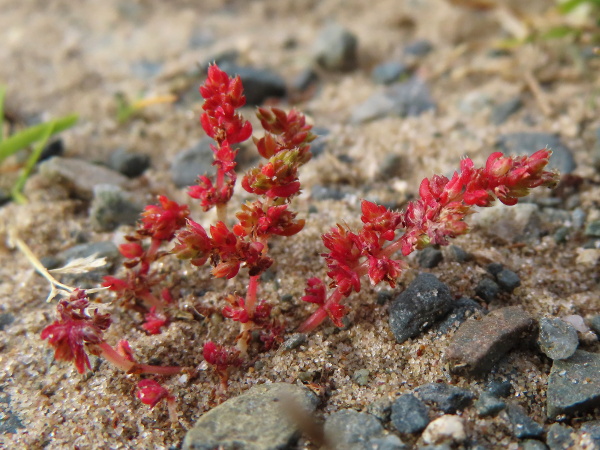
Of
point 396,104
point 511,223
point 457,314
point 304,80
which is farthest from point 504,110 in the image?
point 457,314

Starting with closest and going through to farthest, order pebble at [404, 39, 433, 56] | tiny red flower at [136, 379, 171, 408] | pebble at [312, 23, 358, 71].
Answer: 1. tiny red flower at [136, 379, 171, 408]
2. pebble at [312, 23, 358, 71]
3. pebble at [404, 39, 433, 56]

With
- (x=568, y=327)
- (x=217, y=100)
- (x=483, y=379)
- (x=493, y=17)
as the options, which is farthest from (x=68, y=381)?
(x=493, y=17)

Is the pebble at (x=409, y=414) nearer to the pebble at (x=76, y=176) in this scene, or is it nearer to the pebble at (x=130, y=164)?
the pebble at (x=76, y=176)

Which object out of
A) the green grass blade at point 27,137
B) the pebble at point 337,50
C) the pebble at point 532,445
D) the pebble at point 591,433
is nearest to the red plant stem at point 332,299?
the pebble at point 532,445

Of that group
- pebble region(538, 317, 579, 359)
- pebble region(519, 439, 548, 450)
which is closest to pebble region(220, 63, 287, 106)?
pebble region(538, 317, 579, 359)

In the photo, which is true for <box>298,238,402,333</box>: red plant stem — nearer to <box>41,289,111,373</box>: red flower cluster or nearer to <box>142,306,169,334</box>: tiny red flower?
<box>142,306,169,334</box>: tiny red flower

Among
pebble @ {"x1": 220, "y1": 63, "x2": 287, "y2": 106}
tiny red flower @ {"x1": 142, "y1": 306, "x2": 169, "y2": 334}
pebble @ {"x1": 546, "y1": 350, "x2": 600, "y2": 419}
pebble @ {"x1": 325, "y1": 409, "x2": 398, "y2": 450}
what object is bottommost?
pebble @ {"x1": 546, "y1": 350, "x2": 600, "y2": 419}
